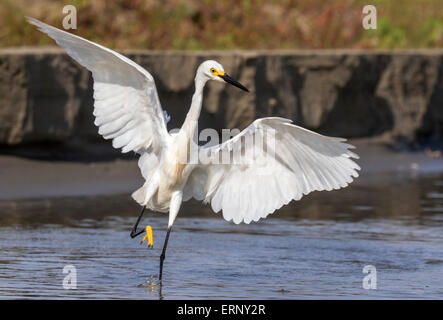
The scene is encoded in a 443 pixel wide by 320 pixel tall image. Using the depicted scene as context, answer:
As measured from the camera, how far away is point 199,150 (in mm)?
7941

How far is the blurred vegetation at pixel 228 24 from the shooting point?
13617 mm

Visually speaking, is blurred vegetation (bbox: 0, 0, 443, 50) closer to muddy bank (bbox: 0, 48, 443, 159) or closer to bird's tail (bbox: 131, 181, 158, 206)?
muddy bank (bbox: 0, 48, 443, 159)

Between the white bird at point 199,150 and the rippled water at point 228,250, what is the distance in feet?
1.44

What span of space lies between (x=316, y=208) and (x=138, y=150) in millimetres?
3491

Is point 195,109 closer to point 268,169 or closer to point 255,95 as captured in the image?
point 268,169

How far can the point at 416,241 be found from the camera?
29.6ft

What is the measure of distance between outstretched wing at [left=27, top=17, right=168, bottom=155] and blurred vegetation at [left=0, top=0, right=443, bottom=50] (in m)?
5.35
